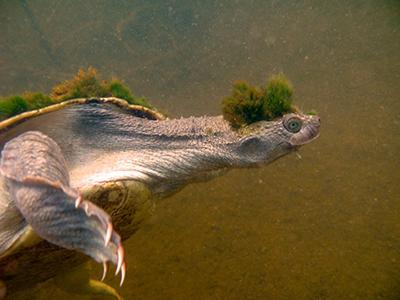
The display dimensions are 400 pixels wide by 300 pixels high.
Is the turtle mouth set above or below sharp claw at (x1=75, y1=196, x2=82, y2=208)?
above

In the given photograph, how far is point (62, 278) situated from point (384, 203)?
3.24 m

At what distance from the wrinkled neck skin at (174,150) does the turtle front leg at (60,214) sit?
13.4 inches

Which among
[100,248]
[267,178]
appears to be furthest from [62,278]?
[267,178]

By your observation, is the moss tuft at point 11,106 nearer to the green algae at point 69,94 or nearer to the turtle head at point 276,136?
the green algae at point 69,94

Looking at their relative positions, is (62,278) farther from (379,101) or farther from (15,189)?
(379,101)

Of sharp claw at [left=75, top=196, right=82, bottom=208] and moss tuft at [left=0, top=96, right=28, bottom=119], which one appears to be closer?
sharp claw at [left=75, top=196, right=82, bottom=208]

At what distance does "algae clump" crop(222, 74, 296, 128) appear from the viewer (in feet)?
6.09

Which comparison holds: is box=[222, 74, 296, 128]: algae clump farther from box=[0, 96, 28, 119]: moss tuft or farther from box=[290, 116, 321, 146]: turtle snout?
box=[0, 96, 28, 119]: moss tuft

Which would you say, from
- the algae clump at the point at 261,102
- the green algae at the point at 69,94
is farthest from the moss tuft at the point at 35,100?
the algae clump at the point at 261,102

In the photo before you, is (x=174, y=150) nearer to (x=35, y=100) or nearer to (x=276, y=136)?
(x=276, y=136)

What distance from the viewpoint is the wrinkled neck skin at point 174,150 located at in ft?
6.04

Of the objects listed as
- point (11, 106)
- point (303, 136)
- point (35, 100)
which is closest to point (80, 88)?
point (35, 100)

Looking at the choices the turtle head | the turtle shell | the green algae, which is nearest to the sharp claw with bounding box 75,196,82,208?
the turtle shell

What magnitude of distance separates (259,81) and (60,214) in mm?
4445
